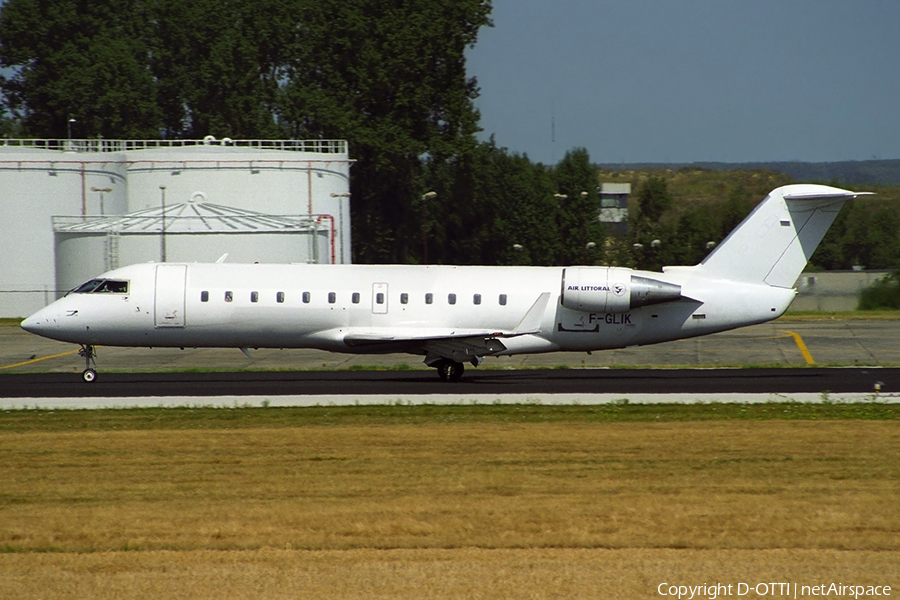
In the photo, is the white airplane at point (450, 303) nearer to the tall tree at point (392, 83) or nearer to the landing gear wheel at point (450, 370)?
the landing gear wheel at point (450, 370)

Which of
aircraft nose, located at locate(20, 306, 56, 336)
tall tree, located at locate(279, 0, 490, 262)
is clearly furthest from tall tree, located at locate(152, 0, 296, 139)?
aircraft nose, located at locate(20, 306, 56, 336)

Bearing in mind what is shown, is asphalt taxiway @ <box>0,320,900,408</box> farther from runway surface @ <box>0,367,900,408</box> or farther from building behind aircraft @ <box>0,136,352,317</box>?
building behind aircraft @ <box>0,136,352,317</box>

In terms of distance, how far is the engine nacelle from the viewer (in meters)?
25.2

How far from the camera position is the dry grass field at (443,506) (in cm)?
1042

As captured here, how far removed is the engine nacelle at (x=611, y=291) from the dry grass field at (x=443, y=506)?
19.9 feet

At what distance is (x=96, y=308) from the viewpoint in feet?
83.3

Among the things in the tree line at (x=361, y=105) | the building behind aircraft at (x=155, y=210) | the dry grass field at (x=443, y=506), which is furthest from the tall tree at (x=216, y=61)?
the dry grass field at (x=443, y=506)

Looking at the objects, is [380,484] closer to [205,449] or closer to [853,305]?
[205,449]

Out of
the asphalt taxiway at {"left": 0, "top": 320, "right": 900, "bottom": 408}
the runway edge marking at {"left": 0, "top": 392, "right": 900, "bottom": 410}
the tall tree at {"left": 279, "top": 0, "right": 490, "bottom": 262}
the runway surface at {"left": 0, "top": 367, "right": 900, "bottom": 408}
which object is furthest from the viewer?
the tall tree at {"left": 279, "top": 0, "right": 490, "bottom": 262}

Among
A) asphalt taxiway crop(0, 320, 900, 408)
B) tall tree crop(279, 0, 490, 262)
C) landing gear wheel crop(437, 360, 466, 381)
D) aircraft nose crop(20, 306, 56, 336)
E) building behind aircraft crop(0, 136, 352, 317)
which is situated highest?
tall tree crop(279, 0, 490, 262)

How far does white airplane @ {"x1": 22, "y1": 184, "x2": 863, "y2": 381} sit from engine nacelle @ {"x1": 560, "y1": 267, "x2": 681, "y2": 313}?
28mm

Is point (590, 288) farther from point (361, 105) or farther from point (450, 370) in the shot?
point (361, 105)

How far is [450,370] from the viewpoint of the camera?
2631cm

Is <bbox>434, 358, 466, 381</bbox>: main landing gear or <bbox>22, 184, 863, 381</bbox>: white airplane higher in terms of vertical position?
<bbox>22, 184, 863, 381</bbox>: white airplane
